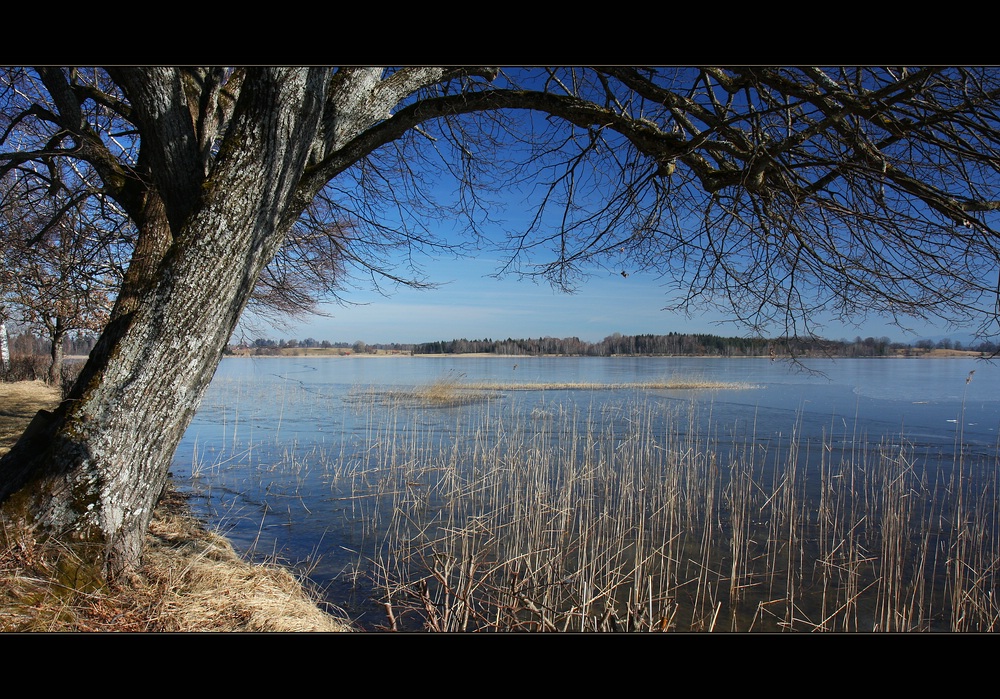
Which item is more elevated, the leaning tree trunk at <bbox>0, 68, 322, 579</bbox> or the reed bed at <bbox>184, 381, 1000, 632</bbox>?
the leaning tree trunk at <bbox>0, 68, 322, 579</bbox>

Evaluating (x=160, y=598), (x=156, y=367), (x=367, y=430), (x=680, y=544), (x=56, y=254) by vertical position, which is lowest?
(x=680, y=544)

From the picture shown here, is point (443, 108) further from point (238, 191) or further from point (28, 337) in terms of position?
point (28, 337)

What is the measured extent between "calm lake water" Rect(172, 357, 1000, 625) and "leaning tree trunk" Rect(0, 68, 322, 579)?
1721 mm

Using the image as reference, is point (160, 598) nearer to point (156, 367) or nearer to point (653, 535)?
point (156, 367)

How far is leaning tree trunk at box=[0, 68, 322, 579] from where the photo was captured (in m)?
2.50

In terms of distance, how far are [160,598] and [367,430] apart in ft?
25.1

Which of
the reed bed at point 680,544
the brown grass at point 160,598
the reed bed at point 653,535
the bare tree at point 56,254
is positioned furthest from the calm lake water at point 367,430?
the bare tree at point 56,254

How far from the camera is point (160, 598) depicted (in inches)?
101

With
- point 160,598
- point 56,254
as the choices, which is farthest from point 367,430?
point 160,598

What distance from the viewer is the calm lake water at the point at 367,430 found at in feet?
16.8

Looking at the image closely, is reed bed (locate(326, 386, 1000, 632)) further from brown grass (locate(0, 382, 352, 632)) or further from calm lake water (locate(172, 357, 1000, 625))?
brown grass (locate(0, 382, 352, 632))

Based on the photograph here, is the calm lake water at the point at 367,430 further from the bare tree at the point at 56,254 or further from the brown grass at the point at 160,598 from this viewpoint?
the bare tree at the point at 56,254

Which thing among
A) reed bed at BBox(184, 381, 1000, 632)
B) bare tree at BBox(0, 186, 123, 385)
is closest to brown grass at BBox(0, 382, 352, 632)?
reed bed at BBox(184, 381, 1000, 632)

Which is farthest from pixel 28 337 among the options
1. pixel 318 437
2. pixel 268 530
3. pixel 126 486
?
pixel 126 486
